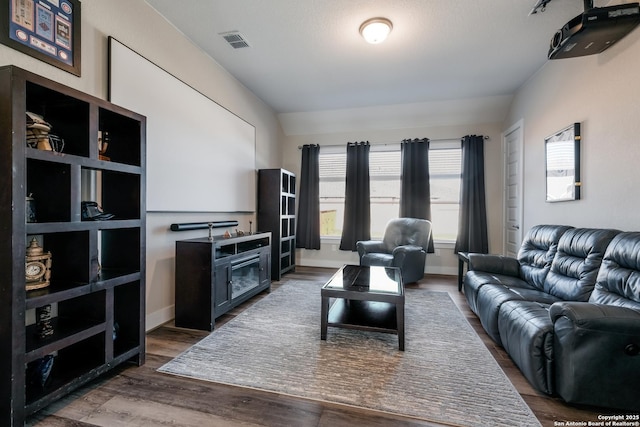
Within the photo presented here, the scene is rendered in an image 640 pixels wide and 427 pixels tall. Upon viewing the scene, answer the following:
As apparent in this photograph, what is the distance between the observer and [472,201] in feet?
15.0

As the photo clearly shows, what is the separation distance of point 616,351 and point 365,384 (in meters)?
1.34

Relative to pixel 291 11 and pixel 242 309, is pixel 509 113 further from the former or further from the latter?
pixel 242 309

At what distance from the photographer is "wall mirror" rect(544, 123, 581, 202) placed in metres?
2.77

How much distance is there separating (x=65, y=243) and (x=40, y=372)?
70 centimetres

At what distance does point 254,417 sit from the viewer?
1460mm

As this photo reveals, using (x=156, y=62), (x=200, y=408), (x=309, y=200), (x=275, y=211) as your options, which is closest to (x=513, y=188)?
(x=309, y=200)

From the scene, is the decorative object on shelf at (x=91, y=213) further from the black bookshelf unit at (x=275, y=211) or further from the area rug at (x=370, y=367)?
the black bookshelf unit at (x=275, y=211)

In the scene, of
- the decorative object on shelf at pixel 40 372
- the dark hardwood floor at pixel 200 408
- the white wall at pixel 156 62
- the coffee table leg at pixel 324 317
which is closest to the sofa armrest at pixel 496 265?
the dark hardwood floor at pixel 200 408

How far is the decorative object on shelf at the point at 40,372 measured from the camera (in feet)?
4.85

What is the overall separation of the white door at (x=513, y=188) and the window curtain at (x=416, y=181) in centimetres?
118

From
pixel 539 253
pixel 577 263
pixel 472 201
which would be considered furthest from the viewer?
pixel 472 201

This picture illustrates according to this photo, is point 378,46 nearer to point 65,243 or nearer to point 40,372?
point 65,243

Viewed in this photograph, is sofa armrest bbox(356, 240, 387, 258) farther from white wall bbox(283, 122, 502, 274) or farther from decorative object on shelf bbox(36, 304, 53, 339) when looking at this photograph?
decorative object on shelf bbox(36, 304, 53, 339)

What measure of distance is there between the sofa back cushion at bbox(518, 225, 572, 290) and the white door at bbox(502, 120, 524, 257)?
1.15 metres
